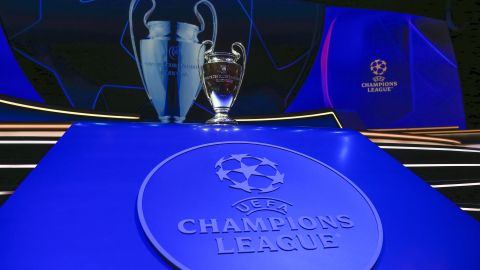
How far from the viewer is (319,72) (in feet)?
8.44

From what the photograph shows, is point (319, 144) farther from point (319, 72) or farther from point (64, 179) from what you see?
point (319, 72)

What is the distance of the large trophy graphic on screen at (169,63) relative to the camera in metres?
1.08

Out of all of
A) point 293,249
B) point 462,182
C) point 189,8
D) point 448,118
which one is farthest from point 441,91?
point 293,249

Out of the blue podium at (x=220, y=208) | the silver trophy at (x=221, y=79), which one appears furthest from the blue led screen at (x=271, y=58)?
the blue podium at (x=220, y=208)

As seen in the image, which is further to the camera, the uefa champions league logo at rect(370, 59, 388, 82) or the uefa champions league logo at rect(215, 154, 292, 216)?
A: the uefa champions league logo at rect(370, 59, 388, 82)

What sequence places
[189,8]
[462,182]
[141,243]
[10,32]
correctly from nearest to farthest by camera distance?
1. [141,243]
2. [462,182]
3. [10,32]
4. [189,8]

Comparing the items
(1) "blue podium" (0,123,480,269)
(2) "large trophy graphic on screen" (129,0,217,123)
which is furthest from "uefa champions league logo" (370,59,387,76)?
(1) "blue podium" (0,123,480,269)

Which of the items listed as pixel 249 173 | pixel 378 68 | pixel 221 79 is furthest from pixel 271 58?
pixel 249 173

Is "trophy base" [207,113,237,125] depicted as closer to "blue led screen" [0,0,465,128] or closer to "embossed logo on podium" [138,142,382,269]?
"embossed logo on podium" [138,142,382,269]

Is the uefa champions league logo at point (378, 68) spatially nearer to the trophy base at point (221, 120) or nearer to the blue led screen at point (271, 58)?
the blue led screen at point (271, 58)

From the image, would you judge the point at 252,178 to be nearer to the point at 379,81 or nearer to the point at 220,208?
the point at 220,208

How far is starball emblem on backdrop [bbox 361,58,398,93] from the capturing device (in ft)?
8.61

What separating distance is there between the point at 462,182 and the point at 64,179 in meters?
0.70

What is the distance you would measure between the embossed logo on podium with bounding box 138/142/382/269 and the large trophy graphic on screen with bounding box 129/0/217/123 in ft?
1.84
